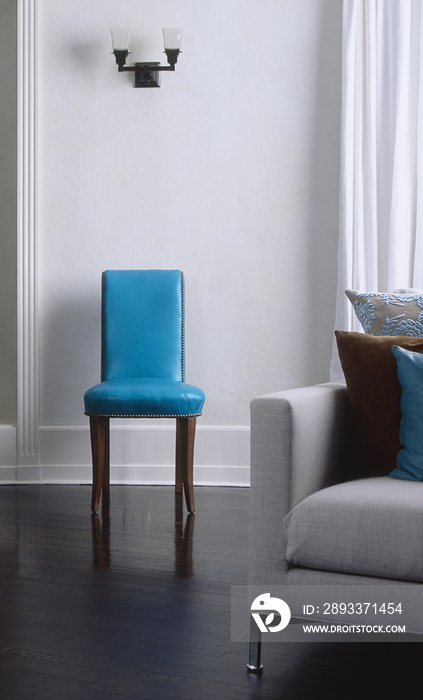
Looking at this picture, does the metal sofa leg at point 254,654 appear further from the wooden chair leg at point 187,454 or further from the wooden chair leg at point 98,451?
the wooden chair leg at point 98,451

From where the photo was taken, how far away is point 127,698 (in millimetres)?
1156

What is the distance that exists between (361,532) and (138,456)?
211cm

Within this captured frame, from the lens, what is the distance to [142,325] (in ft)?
9.30

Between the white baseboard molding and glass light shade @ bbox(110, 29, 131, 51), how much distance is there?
73.6 inches

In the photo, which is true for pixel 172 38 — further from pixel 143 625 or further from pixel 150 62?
pixel 143 625

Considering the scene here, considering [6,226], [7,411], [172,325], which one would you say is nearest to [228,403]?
[172,325]

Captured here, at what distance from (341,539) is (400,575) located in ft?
0.38

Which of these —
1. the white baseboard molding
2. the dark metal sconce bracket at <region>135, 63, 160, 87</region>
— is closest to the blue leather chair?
the white baseboard molding

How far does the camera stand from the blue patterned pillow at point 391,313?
5.40 ft

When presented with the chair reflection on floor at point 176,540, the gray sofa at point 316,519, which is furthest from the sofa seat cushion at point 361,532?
the chair reflection on floor at point 176,540

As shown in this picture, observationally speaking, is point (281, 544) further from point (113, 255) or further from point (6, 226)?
point (6, 226)

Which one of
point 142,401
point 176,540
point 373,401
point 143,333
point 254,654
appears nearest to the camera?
point 254,654

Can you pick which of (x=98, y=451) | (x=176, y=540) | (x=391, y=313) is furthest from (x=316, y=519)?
(x=98, y=451)

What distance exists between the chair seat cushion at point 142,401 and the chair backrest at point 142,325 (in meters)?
0.31
